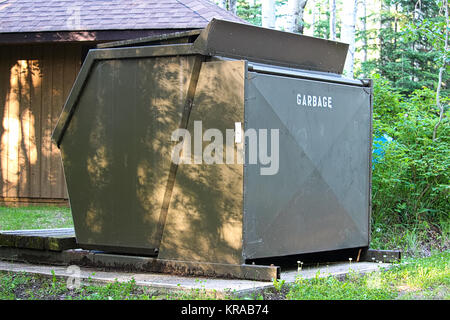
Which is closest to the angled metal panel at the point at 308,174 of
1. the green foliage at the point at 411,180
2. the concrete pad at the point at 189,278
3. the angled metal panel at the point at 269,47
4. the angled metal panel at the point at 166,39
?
the concrete pad at the point at 189,278

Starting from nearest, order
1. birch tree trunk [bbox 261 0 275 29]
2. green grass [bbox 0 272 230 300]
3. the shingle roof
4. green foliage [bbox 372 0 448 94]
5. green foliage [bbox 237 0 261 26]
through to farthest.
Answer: green grass [bbox 0 272 230 300] < the shingle roof < birch tree trunk [bbox 261 0 275 29] < green foliage [bbox 372 0 448 94] < green foliage [bbox 237 0 261 26]

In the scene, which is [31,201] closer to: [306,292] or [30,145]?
[30,145]

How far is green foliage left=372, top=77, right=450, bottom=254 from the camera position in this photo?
852 centimetres

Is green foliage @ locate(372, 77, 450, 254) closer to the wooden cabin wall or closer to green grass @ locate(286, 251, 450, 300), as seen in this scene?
green grass @ locate(286, 251, 450, 300)

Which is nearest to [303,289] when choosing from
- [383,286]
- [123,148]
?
[383,286]

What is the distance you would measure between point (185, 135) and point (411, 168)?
4.63 meters

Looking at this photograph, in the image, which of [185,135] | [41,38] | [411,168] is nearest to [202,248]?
[185,135]

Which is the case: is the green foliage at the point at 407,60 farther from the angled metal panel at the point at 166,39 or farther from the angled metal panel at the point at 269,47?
the angled metal panel at the point at 166,39

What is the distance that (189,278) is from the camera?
5297 mm

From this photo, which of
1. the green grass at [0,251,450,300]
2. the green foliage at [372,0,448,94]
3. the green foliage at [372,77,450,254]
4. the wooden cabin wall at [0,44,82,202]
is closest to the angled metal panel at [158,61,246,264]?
the green grass at [0,251,450,300]

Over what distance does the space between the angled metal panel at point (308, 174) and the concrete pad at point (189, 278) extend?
0.22 meters

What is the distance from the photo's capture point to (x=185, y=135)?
549cm

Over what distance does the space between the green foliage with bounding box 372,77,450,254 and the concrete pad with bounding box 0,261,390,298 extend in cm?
206

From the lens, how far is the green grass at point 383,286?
4883 mm
